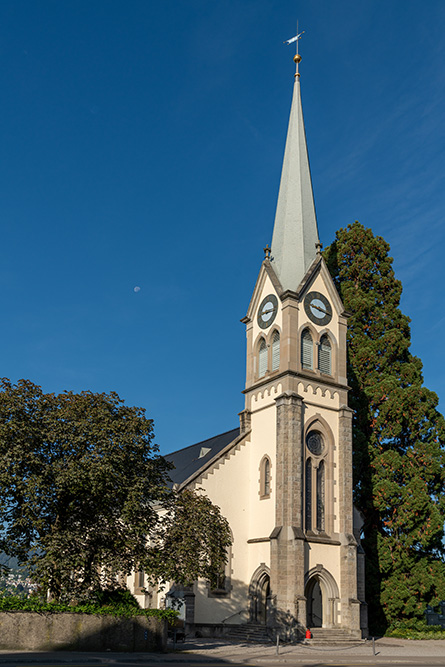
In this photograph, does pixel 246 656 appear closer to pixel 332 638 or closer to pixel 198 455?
pixel 332 638

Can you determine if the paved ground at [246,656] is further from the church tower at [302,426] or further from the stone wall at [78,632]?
the church tower at [302,426]

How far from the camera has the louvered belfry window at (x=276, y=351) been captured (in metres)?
38.9

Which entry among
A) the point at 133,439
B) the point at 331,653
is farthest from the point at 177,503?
the point at 331,653

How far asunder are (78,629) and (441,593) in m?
23.0

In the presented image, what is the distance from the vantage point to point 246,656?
24.8 m

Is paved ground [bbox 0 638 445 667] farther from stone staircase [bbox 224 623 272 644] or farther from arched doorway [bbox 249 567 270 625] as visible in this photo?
arched doorway [bbox 249 567 270 625]

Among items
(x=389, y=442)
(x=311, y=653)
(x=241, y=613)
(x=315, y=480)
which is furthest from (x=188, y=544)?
(x=389, y=442)

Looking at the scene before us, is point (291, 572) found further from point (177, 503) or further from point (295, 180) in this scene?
point (295, 180)

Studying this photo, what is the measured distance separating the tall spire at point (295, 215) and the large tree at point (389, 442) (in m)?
4.73

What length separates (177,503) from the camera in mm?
27250

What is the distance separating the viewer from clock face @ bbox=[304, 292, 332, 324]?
39.8m

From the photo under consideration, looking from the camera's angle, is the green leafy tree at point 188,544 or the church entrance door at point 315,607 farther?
the church entrance door at point 315,607

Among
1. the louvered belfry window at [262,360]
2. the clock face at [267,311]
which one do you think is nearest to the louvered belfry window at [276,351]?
the louvered belfry window at [262,360]

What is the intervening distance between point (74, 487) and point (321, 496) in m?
16.9
